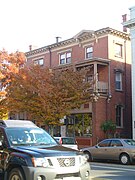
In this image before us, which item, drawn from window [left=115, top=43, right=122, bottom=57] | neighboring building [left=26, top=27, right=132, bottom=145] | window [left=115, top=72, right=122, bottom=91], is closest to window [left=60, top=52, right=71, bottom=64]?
neighboring building [left=26, top=27, right=132, bottom=145]

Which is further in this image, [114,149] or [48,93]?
[48,93]

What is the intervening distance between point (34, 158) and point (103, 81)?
2567 centimetres

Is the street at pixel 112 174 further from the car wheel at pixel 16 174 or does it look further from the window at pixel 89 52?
the window at pixel 89 52

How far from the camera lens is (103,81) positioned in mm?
33312

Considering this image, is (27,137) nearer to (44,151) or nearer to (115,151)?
(44,151)

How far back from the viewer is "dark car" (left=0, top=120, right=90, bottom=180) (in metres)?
8.07

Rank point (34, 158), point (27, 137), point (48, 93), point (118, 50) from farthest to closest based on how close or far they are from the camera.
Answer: point (118, 50) → point (48, 93) → point (27, 137) → point (34, 158)

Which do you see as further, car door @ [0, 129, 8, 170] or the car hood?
car door @ [0, 129, 8, 170]

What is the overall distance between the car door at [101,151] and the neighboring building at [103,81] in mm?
10173

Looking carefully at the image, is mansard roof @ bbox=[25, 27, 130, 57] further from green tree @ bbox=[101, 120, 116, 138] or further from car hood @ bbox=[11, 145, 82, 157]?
car hood @ bbox=[11, 145, 82, 157]

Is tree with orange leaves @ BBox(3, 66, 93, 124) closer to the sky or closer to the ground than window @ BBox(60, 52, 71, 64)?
closer to the ground

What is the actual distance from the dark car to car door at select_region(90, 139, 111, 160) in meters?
11.3

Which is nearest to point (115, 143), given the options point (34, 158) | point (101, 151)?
point (101, 151)

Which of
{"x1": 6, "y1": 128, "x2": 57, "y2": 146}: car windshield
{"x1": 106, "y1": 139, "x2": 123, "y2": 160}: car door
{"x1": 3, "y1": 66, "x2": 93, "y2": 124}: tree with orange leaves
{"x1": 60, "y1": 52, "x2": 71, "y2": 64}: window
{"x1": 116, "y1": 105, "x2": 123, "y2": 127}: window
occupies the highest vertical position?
{"x1": 60, "y1": 52, "x2": 71, "y2": 64}: window
